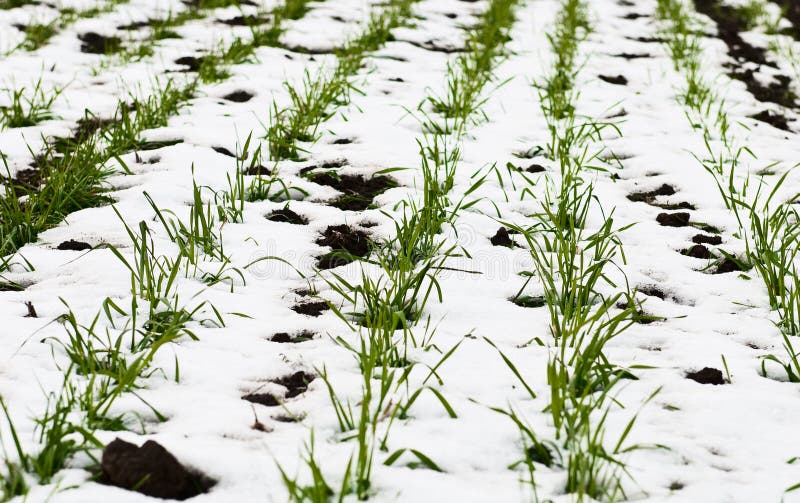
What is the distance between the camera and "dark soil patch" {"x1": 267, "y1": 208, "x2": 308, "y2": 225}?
270 centimetres

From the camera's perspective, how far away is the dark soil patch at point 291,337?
1920 mm

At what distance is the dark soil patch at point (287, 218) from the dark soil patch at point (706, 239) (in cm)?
157

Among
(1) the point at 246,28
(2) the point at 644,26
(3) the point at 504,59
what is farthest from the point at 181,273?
(2) the point at 644,26

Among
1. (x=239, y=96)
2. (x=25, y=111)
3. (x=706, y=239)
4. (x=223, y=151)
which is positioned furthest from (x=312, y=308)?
(x=25, y=111)

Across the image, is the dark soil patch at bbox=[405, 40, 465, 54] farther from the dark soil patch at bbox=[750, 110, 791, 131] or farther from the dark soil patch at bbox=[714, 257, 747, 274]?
the dark soil patch at bbox=[714, 257, 747, 274]

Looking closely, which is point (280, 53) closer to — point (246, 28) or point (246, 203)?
point (246, 28)

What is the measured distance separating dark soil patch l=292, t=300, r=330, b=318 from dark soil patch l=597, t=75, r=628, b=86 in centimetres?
350

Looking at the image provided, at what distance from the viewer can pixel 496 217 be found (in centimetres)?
276

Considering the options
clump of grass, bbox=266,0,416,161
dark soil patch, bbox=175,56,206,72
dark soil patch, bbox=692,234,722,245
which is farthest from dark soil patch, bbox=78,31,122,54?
dark soil patch, bbox=692,234,722,245

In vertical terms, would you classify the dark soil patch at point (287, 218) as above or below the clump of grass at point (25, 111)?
below

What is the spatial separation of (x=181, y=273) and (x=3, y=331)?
1.81 feet

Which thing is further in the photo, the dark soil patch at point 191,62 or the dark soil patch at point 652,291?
the dark soil patch at point 191,62

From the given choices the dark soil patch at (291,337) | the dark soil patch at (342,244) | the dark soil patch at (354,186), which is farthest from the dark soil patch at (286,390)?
the dark soil patch at (354,186)

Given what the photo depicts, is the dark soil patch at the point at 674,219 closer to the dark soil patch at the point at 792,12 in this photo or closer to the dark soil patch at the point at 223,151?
the dark soil patch at the point at 223,151
